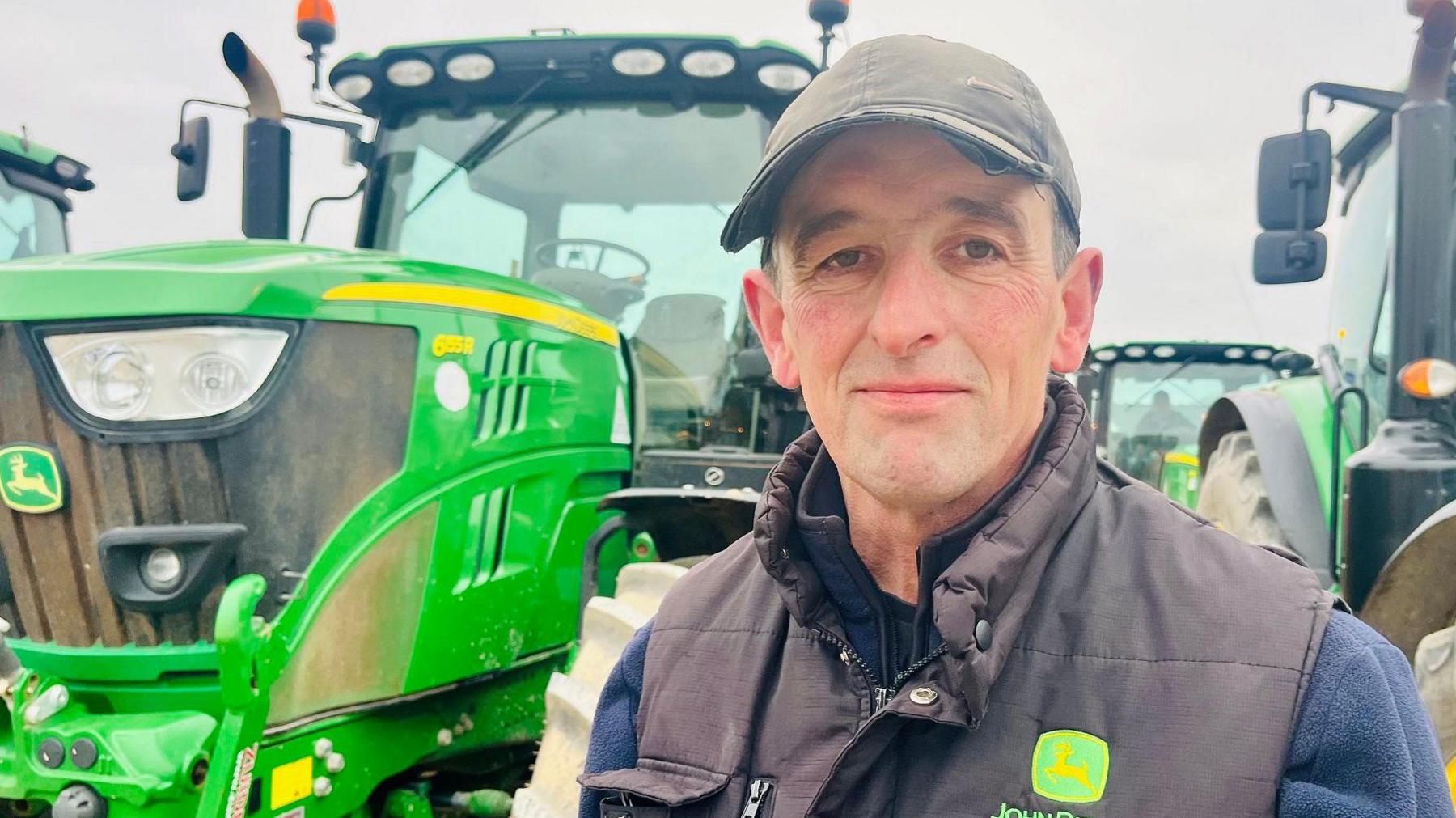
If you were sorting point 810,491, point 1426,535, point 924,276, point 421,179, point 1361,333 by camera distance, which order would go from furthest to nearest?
point 421,179
point 1361,333
point 1426,535
point 810,491
point 924,276

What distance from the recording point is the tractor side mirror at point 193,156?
318 cm

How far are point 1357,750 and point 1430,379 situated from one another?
6.83 feet

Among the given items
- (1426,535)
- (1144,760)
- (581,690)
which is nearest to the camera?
(1144,760)

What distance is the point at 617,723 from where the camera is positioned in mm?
1375

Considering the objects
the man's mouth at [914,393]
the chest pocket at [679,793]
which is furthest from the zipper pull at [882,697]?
the man's mouth at [914,393]

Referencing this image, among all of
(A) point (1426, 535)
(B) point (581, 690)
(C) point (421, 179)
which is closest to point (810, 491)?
(B) point (581, 690)

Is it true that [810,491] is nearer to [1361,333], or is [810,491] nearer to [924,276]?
[924,276]

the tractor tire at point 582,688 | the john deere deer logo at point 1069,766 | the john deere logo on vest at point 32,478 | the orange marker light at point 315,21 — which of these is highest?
the orange marker light at point 315,21

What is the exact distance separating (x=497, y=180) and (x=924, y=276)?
2.50 metres

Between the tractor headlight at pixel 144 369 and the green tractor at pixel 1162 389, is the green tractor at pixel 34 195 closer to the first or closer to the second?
the tractor headlight at pixel 144 369

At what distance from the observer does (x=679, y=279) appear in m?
3.36

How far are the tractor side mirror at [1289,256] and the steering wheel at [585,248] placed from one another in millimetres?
1734

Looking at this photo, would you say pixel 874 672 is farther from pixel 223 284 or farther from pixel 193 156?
pixel 193 156

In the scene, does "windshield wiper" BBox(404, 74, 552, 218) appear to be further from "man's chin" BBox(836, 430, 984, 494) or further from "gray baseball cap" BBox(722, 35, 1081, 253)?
"man's chin" BBox(836, 430, 984, 494)
